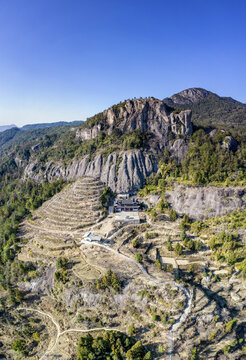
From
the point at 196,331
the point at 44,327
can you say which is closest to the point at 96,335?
the point at 44,327

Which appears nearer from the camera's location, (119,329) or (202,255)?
(119,329)

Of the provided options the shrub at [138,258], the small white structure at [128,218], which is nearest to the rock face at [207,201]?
the small white structure at [128,218]

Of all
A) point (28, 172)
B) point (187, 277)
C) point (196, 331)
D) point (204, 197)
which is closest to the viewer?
point (196, 331)

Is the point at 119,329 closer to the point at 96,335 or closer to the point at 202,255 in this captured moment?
the point at 96,335

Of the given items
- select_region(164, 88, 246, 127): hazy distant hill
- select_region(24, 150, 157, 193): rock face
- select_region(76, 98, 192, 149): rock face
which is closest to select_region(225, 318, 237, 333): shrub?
select_region(24, 150, 157, 193): rock face

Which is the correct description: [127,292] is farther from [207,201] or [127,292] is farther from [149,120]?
[149,120]

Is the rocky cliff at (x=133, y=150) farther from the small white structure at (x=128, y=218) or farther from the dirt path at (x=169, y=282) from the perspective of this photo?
the dirt path at (x=169, y=282)

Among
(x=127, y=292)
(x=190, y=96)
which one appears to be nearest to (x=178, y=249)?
(x=127, y=292)
